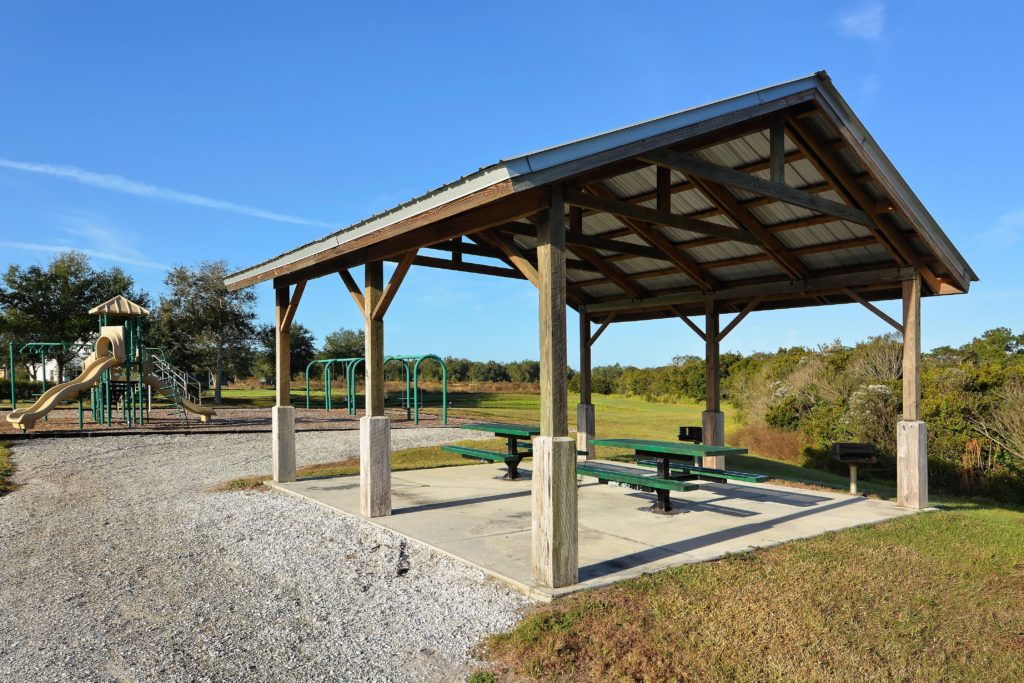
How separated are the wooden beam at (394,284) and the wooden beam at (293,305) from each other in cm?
219

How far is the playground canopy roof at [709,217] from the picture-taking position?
529 centimetres

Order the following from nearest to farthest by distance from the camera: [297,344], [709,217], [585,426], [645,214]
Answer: [645,214], [709,217], [585,426], [297,344]

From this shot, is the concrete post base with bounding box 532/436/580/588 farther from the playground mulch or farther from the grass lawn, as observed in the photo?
the playground mulch

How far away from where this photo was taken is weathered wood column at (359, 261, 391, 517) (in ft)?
23.6

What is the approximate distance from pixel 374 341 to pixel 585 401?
5660 millimetres

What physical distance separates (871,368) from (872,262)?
766cm

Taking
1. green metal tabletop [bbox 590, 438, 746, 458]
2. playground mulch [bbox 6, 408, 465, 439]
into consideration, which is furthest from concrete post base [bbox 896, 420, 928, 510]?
playground mulch [bbox 6, 408, 465, 439]

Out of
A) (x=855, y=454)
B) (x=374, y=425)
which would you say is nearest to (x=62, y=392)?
(x=374, y=425)

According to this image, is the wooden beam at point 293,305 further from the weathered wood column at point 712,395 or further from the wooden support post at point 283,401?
the weathered wood column at point 712,395

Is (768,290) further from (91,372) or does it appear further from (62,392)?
(62,392)

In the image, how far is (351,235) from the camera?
6.95 meters

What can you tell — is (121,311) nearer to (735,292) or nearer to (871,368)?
(735,292)

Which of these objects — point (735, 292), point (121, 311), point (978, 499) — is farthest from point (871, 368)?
point (121, 311)

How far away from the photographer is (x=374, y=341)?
7.18 meters
